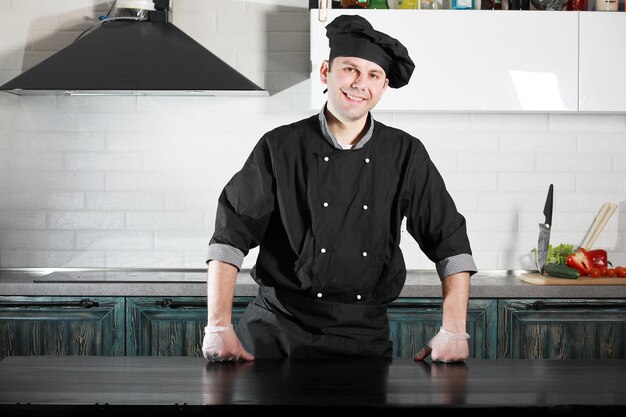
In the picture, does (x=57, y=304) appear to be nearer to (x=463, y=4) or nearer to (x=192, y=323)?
(x=192, y=323)

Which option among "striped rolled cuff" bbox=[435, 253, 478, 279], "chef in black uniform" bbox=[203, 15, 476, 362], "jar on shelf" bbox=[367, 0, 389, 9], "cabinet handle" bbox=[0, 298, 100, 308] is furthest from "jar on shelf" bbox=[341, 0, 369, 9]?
"striped rolled cuff" bbox=[435, 253, 478, 279]

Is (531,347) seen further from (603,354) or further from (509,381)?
(509,381)

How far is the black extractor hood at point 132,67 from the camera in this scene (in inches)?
160

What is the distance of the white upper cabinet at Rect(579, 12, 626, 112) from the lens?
14.1 feet

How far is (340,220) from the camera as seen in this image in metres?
2.88

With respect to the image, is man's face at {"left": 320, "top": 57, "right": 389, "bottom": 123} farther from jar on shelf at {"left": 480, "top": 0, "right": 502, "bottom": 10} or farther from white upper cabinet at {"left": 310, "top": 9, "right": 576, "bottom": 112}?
jar on shelf at {"left": 480, "top": 0, "right": 502, "bottom": 10}

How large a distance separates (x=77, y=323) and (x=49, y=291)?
0.18 m

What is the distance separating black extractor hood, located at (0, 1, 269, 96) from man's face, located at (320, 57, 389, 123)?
4.17ft

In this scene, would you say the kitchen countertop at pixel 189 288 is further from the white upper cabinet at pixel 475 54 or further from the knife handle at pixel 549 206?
the white upper cabinet at pixel 475 54

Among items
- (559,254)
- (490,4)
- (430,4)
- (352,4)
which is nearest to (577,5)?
(490,4)

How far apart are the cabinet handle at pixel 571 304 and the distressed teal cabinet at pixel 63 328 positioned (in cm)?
179

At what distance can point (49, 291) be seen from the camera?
406 centimetres

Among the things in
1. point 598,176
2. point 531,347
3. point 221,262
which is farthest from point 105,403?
point 598,176

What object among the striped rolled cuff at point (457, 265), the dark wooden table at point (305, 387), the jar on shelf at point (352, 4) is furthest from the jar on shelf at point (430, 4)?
the dark wooden table at point (305, 387)
